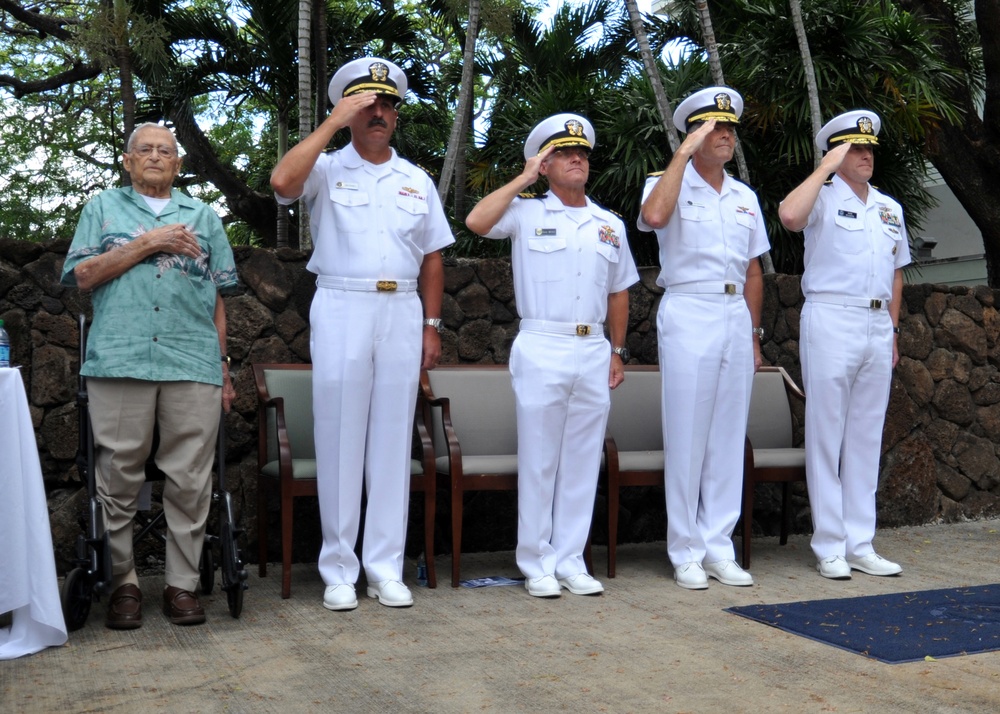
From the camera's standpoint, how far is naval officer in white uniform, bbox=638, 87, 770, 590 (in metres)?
4.27

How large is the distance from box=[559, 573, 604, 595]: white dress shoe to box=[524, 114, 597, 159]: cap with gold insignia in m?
1.61

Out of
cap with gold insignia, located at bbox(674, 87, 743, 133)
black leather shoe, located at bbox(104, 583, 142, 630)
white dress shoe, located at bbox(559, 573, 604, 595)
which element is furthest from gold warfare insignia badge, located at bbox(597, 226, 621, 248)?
black leather shoe, located at bbox(104, 583, 142, 630)

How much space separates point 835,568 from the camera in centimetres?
443

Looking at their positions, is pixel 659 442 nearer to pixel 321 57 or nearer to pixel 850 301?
pixel 850 301

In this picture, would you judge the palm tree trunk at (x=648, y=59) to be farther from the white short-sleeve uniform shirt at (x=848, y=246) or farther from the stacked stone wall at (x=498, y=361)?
the white short-sleeve uniform shirt at (x=848, y=246)

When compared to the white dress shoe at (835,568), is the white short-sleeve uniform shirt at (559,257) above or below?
above

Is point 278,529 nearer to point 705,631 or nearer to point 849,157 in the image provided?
point 705,631

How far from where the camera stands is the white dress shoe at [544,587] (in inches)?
157

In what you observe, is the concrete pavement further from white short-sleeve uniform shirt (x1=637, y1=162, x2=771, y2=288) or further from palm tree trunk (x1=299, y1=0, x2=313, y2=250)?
palm tree trunk (x1=299, y1=0, x2=313, y2=250)

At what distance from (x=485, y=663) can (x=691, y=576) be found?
4.50 ft

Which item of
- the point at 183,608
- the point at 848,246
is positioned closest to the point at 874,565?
the point at 848,246

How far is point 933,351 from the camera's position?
6.07 m

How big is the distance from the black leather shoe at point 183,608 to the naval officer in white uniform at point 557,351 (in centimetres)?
120

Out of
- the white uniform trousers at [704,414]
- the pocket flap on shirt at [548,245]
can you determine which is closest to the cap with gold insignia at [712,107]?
the white uniform trousers at [704,414]
